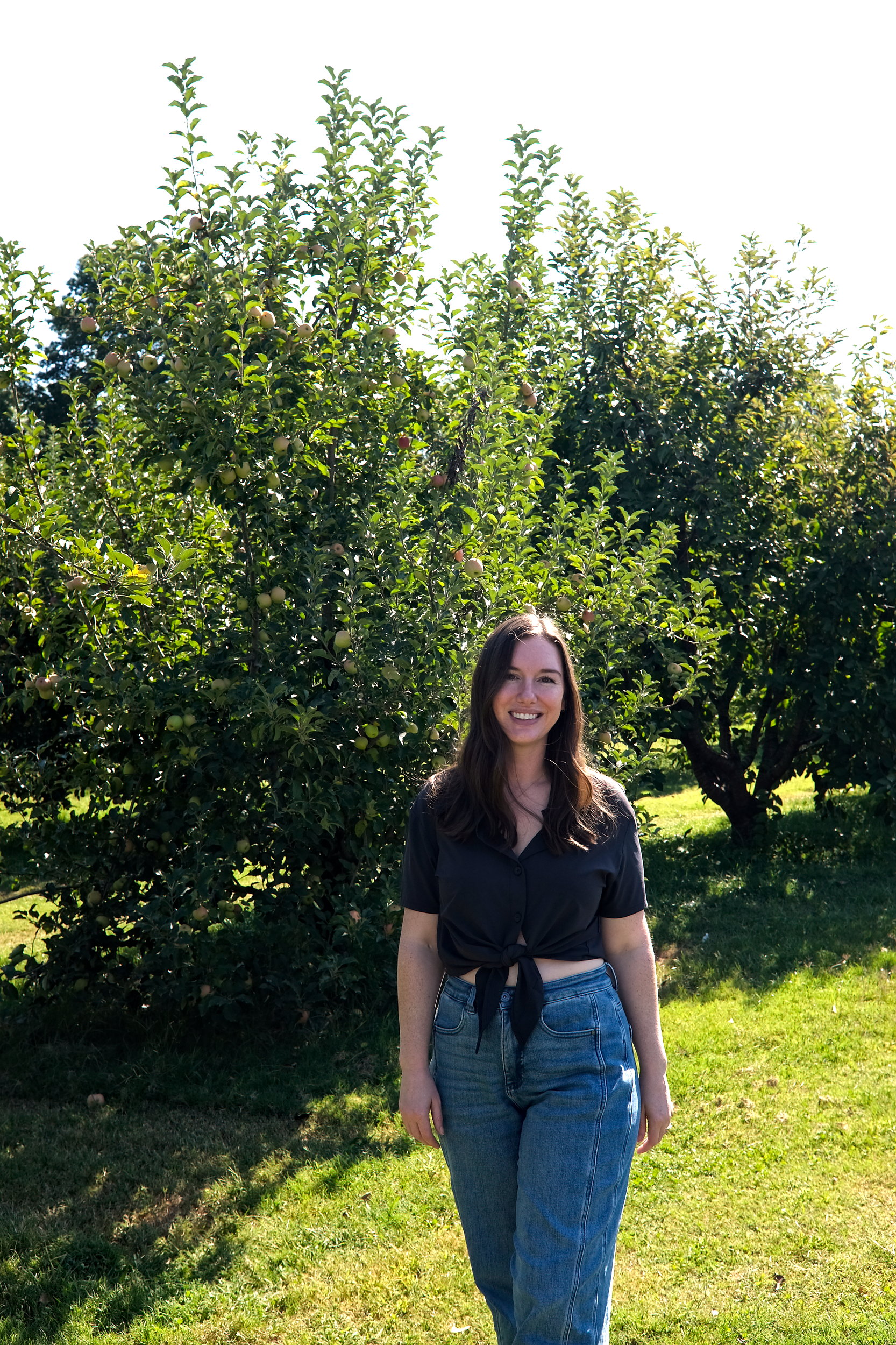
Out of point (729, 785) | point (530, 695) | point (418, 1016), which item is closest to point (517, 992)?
point (418, 1016)

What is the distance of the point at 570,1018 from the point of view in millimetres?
2500

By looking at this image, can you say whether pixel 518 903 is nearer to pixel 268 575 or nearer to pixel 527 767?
pixel 527 767

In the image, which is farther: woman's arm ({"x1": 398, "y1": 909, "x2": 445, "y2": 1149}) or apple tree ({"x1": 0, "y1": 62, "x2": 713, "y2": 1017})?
apple tree ({"x1": 0, "y1": 62, "x2": 713, "y2": 1017})

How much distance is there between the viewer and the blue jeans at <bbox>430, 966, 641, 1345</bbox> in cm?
239

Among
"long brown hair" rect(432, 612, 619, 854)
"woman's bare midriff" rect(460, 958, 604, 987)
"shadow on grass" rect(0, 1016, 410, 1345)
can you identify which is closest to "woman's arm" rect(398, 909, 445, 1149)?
"woman's bare midriff" rect(460, 958, 604, 987)

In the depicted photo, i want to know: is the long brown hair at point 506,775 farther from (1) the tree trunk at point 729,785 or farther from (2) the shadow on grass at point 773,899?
(1) the tree trunk at point 729,785

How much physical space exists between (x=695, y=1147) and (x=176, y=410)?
3701mm

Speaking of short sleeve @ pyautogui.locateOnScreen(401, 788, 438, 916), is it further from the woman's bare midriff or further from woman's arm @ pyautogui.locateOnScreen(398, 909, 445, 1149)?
the woman's bare midriff

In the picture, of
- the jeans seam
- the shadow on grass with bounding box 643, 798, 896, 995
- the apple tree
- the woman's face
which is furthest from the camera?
the shadow on grass with bounding box 643, 798, 896, 995

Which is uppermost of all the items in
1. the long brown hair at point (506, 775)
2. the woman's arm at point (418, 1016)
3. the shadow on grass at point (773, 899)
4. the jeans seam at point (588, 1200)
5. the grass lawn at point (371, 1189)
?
the long brown hair at point (506, 775)

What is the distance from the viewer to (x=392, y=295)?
5449mm

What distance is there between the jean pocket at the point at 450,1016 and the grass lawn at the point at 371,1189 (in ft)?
4.69

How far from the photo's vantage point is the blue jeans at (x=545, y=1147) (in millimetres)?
2387

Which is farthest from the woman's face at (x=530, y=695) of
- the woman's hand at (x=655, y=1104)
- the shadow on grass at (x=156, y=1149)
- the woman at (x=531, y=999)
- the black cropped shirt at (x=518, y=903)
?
the shadow on grass at (x=156, y=1149)
